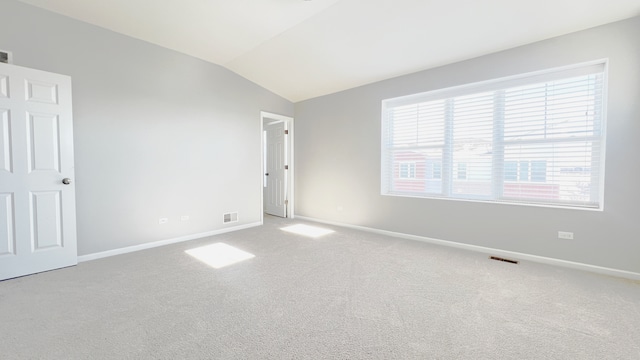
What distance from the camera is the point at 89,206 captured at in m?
3.10

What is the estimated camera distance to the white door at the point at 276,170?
18.7 feet

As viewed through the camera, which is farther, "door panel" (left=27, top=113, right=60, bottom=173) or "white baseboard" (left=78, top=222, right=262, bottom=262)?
"white baseboard" (left=78, top=222, right=262, bottom=262)

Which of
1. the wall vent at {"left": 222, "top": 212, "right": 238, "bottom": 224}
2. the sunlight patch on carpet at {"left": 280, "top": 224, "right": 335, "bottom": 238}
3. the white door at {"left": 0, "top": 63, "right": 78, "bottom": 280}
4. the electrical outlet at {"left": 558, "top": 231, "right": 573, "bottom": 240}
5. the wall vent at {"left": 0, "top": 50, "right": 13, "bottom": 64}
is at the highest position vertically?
the wall vent at {"left": 0, "top": 50, "right": 13, "bottom": 64}

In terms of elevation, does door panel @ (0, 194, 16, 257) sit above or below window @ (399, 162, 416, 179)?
below

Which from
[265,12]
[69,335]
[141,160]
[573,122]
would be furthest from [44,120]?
[573,122]

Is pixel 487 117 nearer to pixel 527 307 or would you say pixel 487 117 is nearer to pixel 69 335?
pixel 527 307

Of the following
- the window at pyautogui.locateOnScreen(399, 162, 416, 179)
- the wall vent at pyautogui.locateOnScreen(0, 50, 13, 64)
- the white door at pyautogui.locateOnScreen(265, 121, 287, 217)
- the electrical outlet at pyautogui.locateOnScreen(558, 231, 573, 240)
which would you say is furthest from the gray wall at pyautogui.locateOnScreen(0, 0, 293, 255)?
the electrical outlet at pyautogui.locateOnScreen(558, 231, 573, 240)

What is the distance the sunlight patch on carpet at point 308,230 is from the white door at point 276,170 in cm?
96

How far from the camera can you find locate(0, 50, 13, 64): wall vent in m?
2.58

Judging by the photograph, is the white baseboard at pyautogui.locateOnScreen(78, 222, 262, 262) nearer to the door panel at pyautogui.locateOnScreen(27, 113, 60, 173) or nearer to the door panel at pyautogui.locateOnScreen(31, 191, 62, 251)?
the door panel at pyautogui.locateOnScreen(31, 191, 62, 251)

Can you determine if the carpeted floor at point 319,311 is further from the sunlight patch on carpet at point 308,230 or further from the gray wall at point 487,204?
the sunlight patch on carpet at point 308,230

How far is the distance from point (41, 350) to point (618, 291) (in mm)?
4521

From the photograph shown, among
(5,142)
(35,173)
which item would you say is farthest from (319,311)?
(5,142)

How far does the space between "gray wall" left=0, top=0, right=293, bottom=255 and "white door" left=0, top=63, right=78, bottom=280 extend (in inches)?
8.1
